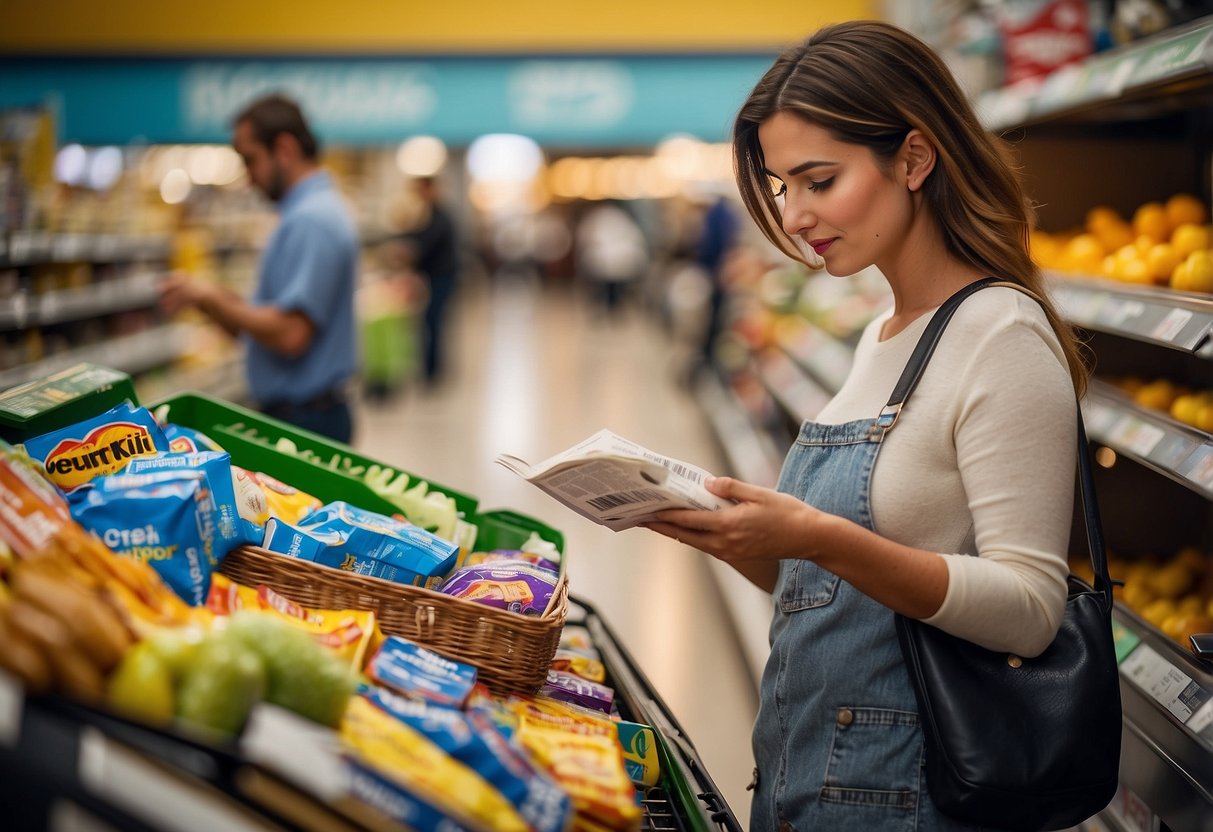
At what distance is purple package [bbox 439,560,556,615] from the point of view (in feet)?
4.95

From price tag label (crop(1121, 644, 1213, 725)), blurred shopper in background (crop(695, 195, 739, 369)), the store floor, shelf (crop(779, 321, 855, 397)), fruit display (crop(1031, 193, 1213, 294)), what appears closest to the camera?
price tag label (crop(1121, 644, 1213, 725))

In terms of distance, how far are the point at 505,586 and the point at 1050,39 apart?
2382 millimetres

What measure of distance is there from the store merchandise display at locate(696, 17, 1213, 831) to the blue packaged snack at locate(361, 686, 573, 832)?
119 centimetres

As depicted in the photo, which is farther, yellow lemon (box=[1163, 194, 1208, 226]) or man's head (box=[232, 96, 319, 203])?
man's head (box=[232, 96, 319, 203])

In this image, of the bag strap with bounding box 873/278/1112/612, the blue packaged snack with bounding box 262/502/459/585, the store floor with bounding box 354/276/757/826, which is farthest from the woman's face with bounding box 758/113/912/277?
the store floor with bounding box 354/276/757/826

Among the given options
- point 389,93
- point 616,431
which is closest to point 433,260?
point 616,431

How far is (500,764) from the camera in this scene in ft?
3.60

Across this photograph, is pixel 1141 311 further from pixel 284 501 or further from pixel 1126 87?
pixel 284 501

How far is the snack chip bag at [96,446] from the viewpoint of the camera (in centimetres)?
153

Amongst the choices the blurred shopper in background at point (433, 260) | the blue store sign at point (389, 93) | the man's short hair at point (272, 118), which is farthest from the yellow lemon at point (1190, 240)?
the blurred shopper in background at point (433, 260)

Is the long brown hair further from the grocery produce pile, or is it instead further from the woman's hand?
the grocery produce pile

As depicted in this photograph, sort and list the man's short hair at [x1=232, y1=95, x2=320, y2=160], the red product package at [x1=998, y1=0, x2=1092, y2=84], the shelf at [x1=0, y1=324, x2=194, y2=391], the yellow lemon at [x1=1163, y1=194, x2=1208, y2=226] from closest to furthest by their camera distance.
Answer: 1. the yellow lemon at [x1=1163, y1=194, x2=1208, y2=226]
2. the red product package at [x1=998, y1=0, x2=1092, y2=84]
3. the man's short hair at [x1=232, y1=95, x2=320, y2=160]
4. the shelf at [x1=0, y1=324, x2=194, y2=391]

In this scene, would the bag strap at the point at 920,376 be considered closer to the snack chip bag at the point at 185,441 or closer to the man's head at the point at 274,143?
the snack chip bag at the point at 185,441

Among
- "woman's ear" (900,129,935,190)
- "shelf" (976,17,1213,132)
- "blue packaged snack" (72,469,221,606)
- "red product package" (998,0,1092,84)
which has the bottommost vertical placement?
"blue packaged snack" (72,469,221,606)
